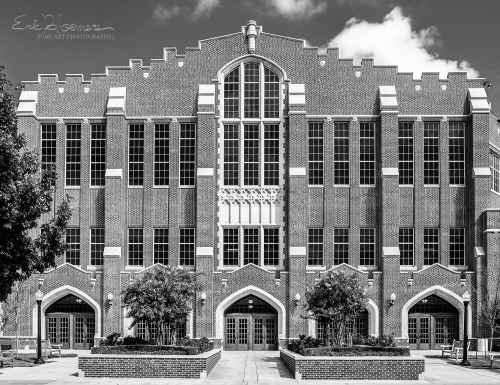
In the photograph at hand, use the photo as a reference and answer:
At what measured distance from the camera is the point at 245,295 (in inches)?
1644

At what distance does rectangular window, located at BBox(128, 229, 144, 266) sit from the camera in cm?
4319

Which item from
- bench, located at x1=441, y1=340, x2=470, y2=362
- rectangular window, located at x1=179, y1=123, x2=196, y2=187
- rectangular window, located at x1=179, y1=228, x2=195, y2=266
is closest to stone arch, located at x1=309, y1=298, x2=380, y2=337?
bench, located at x1=441, y1=340, x2=470, y2=362

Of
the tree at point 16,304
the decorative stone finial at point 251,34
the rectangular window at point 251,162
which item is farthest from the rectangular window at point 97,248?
the decorative stone finial at point 251,34

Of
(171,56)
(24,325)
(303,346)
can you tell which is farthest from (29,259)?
(171,56)

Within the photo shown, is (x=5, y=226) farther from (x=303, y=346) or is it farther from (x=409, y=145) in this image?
(x=409, y=145)

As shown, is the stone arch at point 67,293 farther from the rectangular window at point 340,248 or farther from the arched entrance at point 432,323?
the arched entrance at point 432,323

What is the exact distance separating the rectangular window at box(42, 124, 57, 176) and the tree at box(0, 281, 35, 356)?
23.8 ft

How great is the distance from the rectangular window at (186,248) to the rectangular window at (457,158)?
15.2m

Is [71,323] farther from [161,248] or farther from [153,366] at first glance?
[153,366]

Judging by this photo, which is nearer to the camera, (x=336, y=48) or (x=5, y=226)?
(x=5, y=226)

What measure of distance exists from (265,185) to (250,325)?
7.89 meters

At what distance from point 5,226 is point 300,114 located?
23895 millimetres

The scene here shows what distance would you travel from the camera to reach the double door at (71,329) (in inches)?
1674

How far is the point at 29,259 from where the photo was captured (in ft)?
75.7
